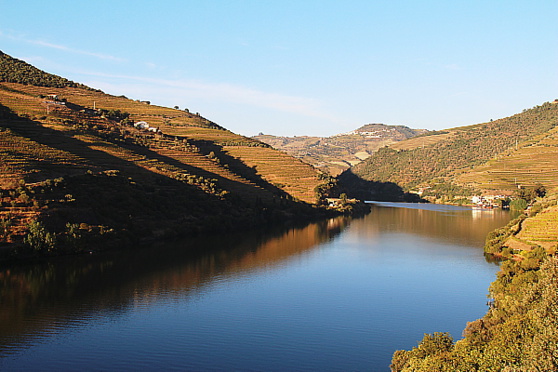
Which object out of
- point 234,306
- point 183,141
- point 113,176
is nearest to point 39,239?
point 113,176

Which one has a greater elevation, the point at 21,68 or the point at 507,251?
the point at 21,68

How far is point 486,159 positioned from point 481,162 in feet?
A: 8.86

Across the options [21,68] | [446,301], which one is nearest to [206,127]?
[21,68]

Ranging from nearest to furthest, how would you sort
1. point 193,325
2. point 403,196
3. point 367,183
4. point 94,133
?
point 193,325 → point 94,133 → point 403,196 → point 367,183

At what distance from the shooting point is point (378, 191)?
16438 centimetres

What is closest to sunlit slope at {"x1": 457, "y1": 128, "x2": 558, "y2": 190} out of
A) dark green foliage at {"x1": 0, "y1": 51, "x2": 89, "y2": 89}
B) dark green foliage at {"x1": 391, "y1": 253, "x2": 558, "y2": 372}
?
dark green foliage at {"x1": 0, "y1": 51, "x2": 89, "y2": 89}

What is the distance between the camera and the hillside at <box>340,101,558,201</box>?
127m

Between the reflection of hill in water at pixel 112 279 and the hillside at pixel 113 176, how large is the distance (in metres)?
3.77

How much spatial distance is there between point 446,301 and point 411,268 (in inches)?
467

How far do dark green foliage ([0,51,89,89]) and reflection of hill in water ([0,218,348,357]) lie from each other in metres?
57.7

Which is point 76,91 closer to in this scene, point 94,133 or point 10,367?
point 94,133

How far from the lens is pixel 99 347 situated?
25344 mm

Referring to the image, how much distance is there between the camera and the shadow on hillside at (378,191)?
14925 cm

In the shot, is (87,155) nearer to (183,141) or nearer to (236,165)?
(183,141)
